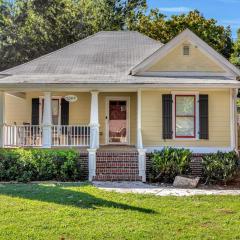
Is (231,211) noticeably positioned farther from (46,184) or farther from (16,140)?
(16,140)

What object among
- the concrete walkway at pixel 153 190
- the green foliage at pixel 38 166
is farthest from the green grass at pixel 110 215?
the green foliage at pixel 38 166

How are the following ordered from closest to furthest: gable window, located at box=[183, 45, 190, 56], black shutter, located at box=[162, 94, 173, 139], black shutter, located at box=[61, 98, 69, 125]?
black shutter, located at box=[162, 94, 173, 139] < gable window, located at box=[183, 45, 190, 56] < black shutter, located at box=[61, 98, 69, 125]

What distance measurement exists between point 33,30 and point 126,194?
2192 cm

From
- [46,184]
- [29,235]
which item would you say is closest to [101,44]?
[46,184]

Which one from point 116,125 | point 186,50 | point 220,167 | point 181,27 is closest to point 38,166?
point 116,125

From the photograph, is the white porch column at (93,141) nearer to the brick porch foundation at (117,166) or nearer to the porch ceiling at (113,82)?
the brick porch foundation at (117,166)

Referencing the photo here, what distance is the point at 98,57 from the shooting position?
16.9 m

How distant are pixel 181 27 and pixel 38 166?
19.5m

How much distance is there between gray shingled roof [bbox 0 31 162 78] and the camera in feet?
50.8

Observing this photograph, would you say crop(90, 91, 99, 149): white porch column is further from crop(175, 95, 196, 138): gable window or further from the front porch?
crop(175, 95, 196, 138): gable window

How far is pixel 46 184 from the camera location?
11.3m

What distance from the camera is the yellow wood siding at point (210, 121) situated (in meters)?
13.7

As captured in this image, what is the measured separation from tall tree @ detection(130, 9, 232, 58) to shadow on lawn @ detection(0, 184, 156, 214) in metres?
19.5

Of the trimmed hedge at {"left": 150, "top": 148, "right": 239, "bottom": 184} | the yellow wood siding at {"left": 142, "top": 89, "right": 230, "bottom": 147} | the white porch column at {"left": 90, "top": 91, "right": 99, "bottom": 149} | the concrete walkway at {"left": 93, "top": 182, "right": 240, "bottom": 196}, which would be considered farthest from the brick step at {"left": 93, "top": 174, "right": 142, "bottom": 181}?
the yellow wood siding at {"left": 142, "top": 89, "right": 230, "bottom": 147}
